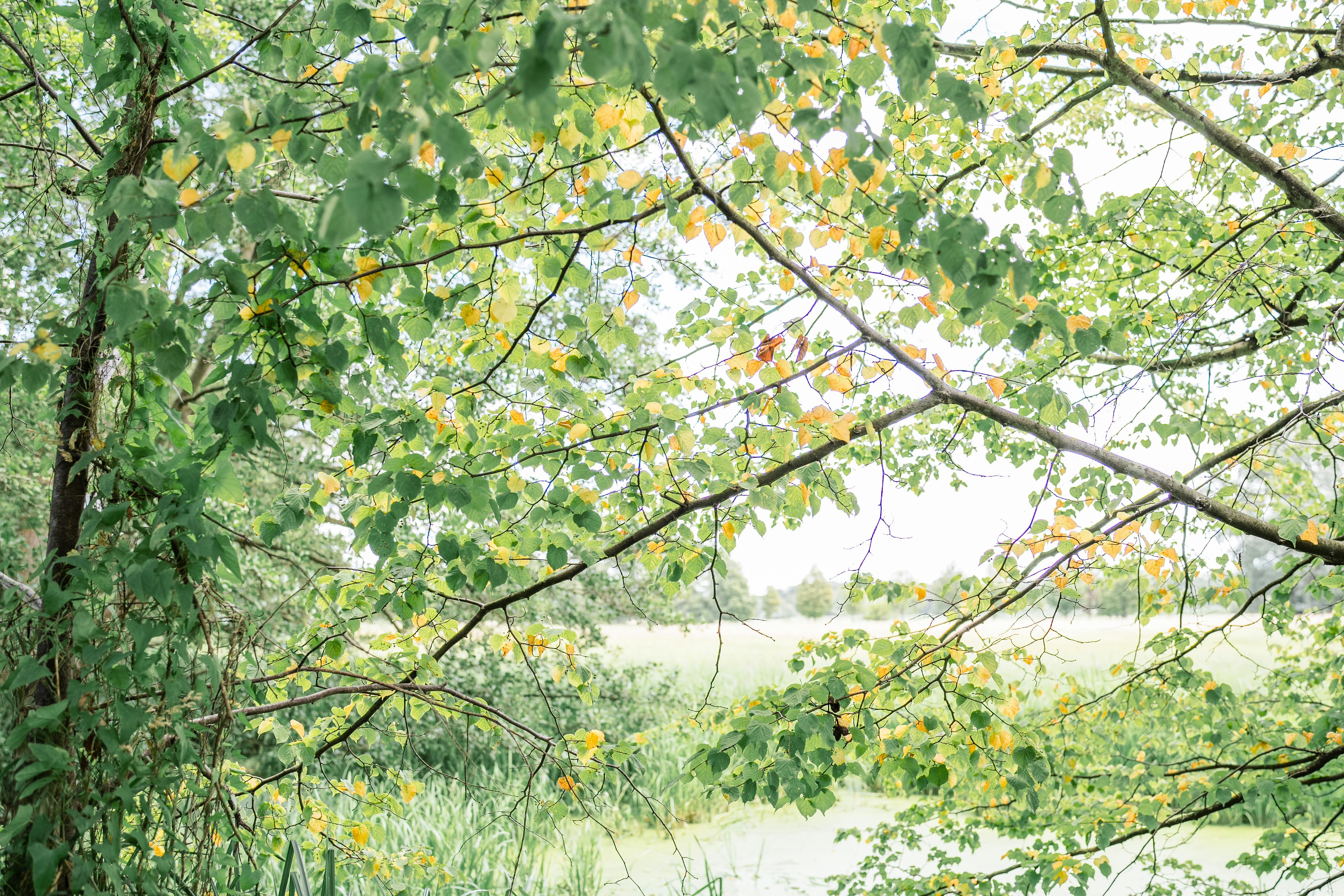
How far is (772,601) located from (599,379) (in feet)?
42.7

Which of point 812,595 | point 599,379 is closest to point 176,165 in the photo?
point 599,379

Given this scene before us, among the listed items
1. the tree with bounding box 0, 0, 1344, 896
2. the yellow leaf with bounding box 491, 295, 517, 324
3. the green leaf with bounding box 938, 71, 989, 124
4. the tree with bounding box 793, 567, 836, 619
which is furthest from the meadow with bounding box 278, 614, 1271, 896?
the tree with bounding box 793, 567, 836, 619

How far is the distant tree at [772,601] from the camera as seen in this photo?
1408 cm

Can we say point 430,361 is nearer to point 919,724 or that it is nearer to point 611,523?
point 611,523

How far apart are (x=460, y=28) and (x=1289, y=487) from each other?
4.68m

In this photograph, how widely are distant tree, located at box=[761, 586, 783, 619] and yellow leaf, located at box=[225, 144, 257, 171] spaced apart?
13119 millimetres

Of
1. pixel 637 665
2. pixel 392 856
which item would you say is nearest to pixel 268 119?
pixel 392 856

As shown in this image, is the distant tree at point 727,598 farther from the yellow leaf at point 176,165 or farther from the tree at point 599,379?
the yellow leaf at point 176,165

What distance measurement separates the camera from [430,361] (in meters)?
4.38

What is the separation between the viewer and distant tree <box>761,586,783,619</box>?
14.1 m

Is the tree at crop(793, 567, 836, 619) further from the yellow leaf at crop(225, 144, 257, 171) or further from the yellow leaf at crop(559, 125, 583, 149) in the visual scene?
the yellow leaf at crop(225, 144, 257, 171)

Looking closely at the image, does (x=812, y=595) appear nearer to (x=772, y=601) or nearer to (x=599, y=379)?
(x=772, y=601)

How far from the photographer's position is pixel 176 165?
0.96 metres

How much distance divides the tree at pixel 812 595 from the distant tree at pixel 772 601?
0.29 m
